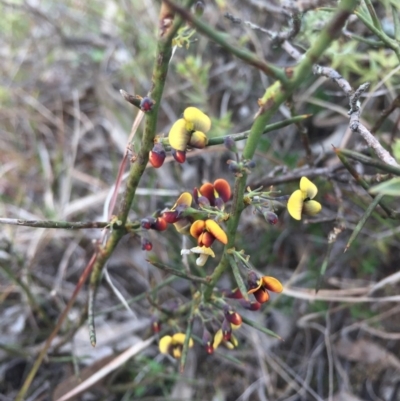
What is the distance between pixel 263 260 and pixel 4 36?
1.89m

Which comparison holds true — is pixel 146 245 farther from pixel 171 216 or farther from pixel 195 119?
pixel 195 119

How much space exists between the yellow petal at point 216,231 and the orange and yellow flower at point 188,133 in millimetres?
114

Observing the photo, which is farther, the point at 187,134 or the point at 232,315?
the point at 232,315

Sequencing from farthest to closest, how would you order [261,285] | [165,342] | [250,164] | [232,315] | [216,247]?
[216,247] < [165,342] < [232,315] < [261,285] < [250,164]

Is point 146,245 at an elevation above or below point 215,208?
below

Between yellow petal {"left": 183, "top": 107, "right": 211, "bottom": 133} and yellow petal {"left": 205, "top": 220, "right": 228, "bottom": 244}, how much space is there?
0.51ft

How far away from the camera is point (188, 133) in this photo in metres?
0.77

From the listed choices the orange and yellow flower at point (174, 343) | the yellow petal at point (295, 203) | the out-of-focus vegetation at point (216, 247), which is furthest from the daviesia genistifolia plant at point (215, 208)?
the out-of-focus vegetation at point (216, 247)

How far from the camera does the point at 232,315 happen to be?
0.93m

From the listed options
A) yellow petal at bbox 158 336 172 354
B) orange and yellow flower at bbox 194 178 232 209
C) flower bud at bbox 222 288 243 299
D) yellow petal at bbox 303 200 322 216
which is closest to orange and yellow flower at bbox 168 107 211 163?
orange and yellow flower at bbox 194 178 232 209

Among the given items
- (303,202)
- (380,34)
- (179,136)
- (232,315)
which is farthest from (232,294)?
(380,34)

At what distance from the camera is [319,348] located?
5.39 feet

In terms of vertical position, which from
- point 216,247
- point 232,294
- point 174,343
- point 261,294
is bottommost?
point 216,247

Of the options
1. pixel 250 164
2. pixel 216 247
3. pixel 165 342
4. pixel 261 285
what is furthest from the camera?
pixel 216 247
